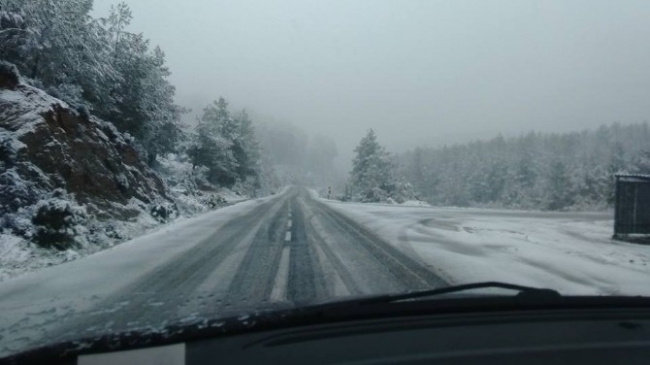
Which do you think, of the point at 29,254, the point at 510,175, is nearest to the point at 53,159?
the point at 29,254

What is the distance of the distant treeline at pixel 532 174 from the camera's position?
218 feet

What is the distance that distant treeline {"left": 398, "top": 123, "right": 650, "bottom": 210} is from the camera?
2621 inches

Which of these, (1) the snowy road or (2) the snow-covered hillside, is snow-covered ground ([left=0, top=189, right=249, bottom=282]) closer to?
(2) the snow-covered hillside

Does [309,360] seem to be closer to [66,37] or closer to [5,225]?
[5,225]

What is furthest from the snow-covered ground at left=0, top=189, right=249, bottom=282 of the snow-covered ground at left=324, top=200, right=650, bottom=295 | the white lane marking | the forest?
the forest

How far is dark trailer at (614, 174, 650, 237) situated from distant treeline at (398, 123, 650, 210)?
37208 mm

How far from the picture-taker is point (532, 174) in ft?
273

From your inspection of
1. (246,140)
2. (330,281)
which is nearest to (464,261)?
(330,281)

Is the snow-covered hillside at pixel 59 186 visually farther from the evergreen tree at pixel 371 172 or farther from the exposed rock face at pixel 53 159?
the evergreen tree at pixel 371 172

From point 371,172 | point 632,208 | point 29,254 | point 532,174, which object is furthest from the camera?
point 532,174

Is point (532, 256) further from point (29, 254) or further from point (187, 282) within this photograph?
point (29, 254)

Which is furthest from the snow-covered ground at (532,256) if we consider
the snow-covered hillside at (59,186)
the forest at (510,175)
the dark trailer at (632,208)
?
the forest at (510,175)

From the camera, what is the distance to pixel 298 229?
15.6m

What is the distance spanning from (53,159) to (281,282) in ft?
32.5
